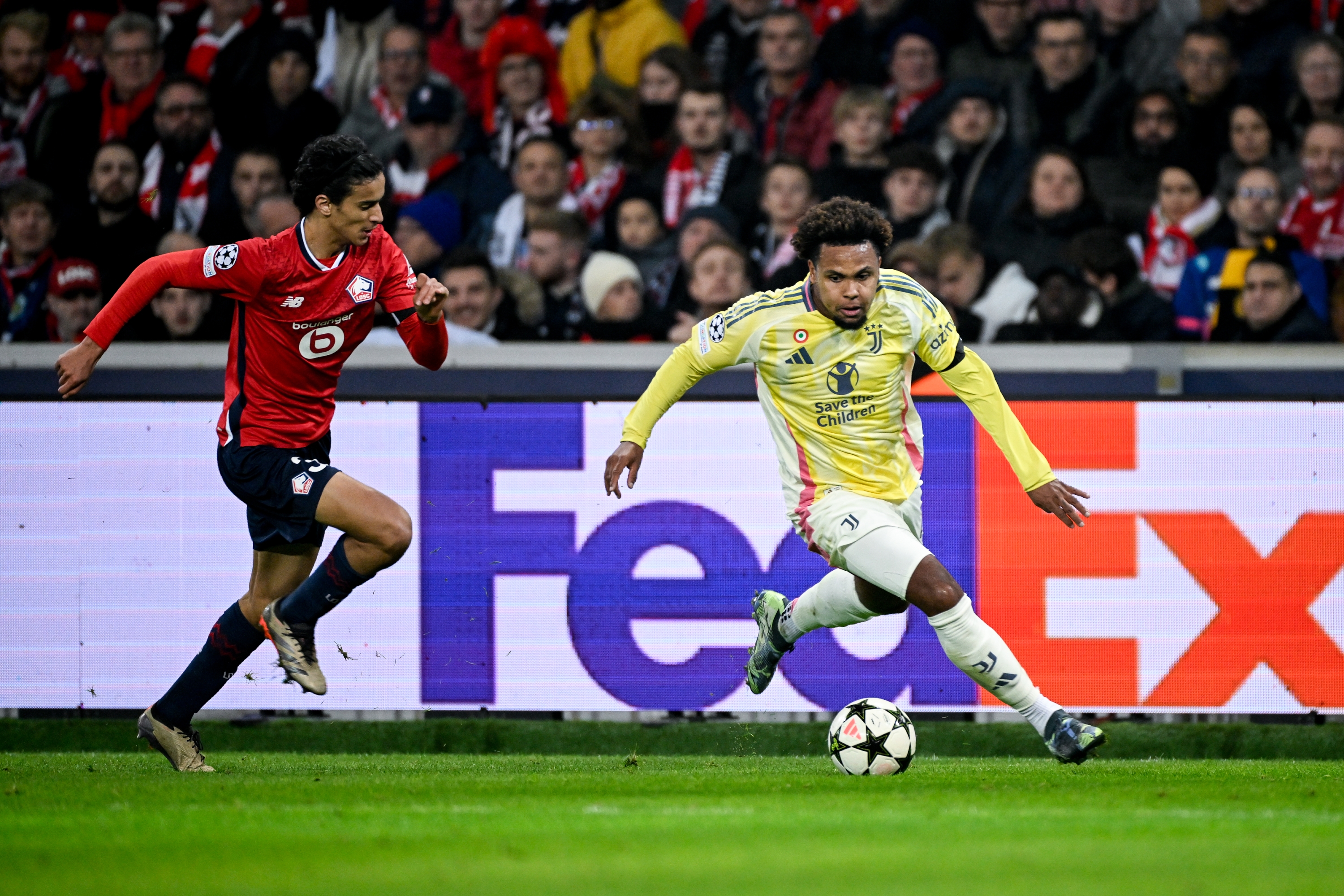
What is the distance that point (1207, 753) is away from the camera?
7.22 metres

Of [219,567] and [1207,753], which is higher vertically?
[219,567]

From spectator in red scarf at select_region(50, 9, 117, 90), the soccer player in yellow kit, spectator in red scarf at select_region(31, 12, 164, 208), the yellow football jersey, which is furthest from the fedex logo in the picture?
spectator in red scarf at select_region(50, 9, 117, 90)

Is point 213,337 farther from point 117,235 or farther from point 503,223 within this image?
point 503,223

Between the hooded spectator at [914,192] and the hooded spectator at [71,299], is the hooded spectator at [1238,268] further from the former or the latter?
the hooded spectator at [71,299]

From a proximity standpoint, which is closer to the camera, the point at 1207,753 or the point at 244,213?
the point at 1207,753

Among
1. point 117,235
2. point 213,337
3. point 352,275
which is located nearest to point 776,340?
point 352,275

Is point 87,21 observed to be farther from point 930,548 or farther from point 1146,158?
point 930,548

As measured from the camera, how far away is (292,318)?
5.82 metres

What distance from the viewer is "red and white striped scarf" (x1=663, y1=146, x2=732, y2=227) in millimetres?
10359

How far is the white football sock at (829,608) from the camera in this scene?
6.11 m

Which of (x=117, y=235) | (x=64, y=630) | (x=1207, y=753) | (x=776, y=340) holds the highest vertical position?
(x=117, y=235)

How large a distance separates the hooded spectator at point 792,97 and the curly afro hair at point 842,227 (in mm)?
4838

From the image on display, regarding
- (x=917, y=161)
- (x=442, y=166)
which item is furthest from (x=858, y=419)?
(x=442, y=166)

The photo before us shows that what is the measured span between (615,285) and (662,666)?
10.9 feet
